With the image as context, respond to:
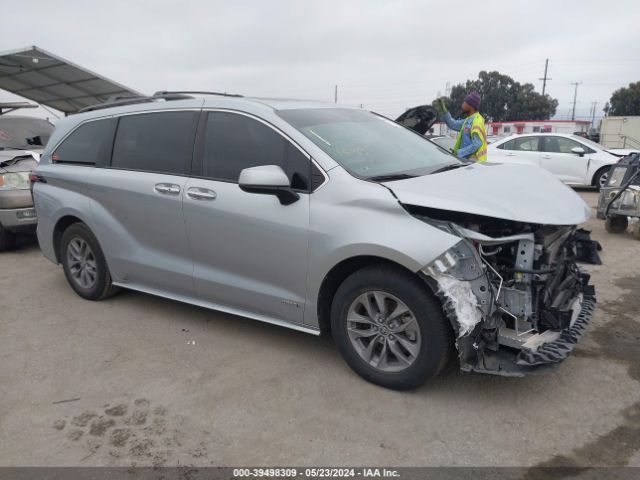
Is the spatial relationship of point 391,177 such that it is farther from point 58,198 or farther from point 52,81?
point 52,81

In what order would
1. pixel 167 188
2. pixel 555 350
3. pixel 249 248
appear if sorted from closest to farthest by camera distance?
pixel 555 350
pixel 249 248
pixel 167 188

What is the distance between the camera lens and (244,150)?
3.79 m

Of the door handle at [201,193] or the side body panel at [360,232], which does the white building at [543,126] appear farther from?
the side body panel at [360,232]

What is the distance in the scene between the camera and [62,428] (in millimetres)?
3027

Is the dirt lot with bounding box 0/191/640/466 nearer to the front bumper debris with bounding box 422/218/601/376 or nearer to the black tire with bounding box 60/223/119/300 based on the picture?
the front bumper debris with bounding box 422/218/601/376

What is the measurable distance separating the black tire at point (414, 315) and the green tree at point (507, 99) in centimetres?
5829

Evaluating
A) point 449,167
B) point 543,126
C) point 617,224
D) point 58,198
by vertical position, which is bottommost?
point 617,224

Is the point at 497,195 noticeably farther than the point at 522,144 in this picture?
No

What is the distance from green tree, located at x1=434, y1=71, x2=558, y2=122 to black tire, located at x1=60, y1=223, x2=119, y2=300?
57251mm

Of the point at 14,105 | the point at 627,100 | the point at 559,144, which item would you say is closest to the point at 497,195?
the point at 559,144

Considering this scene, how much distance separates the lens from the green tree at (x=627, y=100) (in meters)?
55.6

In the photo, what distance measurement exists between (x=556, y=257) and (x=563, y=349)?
66cm

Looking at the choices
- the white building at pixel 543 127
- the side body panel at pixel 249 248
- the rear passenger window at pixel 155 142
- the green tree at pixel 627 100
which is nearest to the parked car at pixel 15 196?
the rear passenger window at pixel 155 142

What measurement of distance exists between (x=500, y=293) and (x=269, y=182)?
151 centimetres
